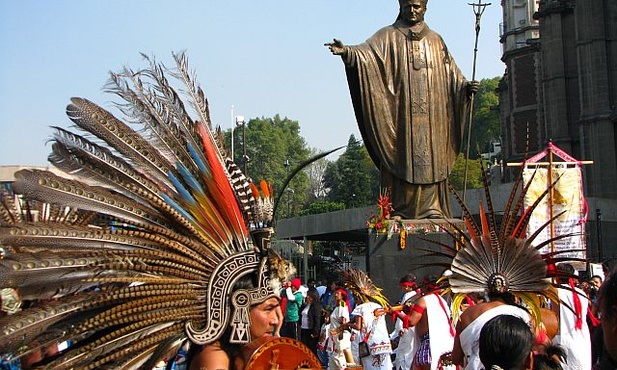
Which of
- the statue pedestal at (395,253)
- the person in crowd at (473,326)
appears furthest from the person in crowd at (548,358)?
the statue pedestal at (395,253)

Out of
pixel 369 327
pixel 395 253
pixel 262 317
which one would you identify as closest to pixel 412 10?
pixel 395 253

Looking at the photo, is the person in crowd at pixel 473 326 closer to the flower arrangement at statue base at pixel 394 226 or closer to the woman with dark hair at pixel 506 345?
the woman with dark hair at pixel 506 345

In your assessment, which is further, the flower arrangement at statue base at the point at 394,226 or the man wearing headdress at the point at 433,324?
the flower arrangement at statue base at the point at 394,226

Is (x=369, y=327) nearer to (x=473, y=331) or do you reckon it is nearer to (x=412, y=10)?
(x=412, y=10)

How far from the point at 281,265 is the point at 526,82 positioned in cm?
7082

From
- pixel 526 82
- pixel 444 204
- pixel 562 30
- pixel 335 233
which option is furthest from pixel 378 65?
pixel 526 82

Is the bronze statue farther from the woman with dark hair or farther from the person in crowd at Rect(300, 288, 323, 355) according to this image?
the woman with dark hair

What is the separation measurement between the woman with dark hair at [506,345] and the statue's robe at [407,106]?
12.8 meters

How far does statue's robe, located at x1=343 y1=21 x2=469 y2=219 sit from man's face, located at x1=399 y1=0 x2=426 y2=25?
12cm

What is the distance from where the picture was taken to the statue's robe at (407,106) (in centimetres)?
1714

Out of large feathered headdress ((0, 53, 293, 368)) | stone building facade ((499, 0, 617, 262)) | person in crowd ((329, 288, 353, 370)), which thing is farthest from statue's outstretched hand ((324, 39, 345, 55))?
stone building facade ((499, 0, 617, 262))

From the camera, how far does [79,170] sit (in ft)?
15.1

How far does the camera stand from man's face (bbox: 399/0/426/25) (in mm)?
17125

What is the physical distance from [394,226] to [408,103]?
2097 millimetres
